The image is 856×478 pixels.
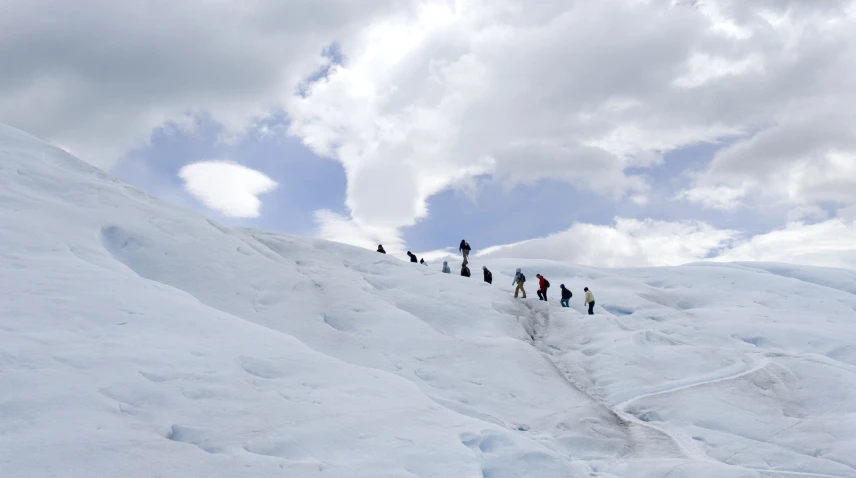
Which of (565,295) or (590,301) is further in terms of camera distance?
(565,295)

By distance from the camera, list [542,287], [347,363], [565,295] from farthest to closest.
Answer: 1. [542,287]
2. [565,295]
3. [347,363]

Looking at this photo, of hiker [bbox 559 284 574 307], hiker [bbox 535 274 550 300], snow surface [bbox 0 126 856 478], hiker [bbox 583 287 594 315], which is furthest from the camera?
hiker [bbox 535 274 550 300]

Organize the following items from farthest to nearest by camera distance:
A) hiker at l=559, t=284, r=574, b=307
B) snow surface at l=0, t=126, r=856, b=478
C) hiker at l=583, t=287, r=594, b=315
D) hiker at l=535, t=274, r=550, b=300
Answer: hiker at l=535, t=274, r=550, b=300 → hiker at l=559, t=284, r=574, b=307 → hiker at l=583, t=287, r=594, b=315 → snow surface at l=0, t=126, r=856, b=478

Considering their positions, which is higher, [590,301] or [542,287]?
[542,287]

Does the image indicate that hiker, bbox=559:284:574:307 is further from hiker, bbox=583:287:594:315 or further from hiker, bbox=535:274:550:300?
hiker, bbox=535:274:550:300

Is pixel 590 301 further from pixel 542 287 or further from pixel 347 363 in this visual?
pixel 347 363

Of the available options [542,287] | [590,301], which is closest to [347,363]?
[590,301]

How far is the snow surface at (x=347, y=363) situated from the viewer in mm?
10984

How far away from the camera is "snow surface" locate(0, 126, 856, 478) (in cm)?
1098

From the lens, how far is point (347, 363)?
15945 mm

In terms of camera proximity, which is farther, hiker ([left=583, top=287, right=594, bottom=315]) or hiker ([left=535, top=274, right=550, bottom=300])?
hiker ([left=535, top=274, right=550, bottom=300])

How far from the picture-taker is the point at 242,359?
548 inches

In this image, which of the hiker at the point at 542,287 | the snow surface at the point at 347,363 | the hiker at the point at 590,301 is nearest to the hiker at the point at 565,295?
the snow surface at the point at 347,363

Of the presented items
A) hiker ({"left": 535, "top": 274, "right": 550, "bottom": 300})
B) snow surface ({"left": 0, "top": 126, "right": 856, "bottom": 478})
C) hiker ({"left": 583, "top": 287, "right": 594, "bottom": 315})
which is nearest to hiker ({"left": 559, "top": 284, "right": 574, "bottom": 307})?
snow surface ({"left": 0, "top": 126, "right": 856, "bottom": 478})
